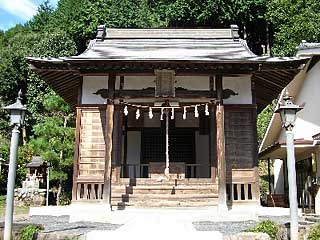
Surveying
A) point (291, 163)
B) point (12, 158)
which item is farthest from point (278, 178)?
point (12, 158)

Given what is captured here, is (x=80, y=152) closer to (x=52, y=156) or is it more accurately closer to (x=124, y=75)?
(x=124, y=75)

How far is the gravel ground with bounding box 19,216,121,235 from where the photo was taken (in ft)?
27.9

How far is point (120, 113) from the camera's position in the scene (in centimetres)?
1270

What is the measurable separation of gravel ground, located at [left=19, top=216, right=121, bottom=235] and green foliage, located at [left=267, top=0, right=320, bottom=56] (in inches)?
643

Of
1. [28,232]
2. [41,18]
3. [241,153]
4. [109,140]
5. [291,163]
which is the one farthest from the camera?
[41,18]

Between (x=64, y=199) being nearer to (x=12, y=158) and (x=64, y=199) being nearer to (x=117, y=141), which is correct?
(x=117, y=141)

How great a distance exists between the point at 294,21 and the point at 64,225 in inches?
744

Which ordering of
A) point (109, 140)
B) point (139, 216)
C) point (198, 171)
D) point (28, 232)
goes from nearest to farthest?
point (28, 232) → point (139, 216) → point (109, 140) → point (198, 171)

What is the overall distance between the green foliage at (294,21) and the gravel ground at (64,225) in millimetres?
16321

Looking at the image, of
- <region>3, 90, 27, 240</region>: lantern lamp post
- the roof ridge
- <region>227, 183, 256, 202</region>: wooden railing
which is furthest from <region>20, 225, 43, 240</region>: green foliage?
the roof ridge

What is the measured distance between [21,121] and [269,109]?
20.5 m

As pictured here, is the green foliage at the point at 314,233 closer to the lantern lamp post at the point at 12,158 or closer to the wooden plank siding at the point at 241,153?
the lantern lamp post at the point at 12,158

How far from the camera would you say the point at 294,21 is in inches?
901

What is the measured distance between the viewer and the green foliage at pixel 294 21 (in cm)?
2153
